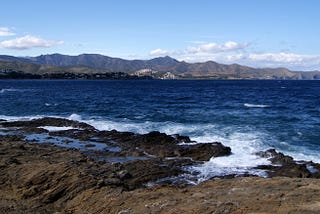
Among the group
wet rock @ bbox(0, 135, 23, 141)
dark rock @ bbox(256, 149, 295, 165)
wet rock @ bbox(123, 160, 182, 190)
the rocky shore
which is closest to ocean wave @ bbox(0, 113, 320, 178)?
dark rock @ bbox(256, 149, 295, 165)

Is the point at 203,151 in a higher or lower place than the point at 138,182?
lower

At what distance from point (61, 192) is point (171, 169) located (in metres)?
7.56

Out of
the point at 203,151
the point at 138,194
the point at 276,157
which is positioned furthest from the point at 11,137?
the point at 138,194

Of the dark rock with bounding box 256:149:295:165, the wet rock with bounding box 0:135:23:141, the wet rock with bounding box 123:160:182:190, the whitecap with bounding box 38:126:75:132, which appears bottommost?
the whitecap with bounding box 38:126:75:132

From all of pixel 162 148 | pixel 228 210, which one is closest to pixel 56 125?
pixel 162 148

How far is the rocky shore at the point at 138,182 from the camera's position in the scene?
1174 cm

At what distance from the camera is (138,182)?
63.2 feet

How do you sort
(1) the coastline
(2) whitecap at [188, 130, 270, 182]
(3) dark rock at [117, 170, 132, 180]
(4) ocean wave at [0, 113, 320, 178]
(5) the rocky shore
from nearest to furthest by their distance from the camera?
(1) the coastline
(5) the rocky shore
(3) dark rock at [117, 170, 132, 180]
(2) whitecap at [188, 130, 270, 182]
(4) ocean wave at [0, 113, 320, 178]

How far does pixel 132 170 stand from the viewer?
21.4 m

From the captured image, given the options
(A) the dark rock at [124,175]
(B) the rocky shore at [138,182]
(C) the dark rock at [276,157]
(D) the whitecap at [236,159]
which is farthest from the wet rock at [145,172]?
(C) the dark rock at [276,157]

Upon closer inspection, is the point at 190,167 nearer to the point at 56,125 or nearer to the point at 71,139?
the point at 71,139

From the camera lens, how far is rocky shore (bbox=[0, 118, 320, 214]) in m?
11.7

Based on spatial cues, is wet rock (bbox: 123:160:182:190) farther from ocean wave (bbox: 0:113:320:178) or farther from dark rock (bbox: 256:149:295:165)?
dark rock (bbox: 256:149:295:165)

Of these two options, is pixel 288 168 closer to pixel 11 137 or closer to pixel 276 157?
pixel 276 157
